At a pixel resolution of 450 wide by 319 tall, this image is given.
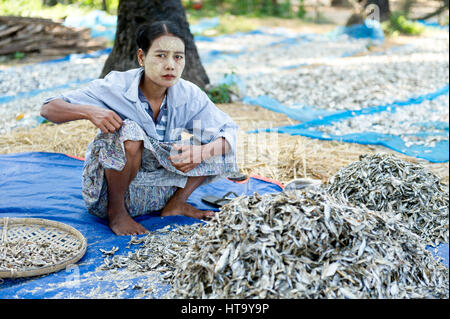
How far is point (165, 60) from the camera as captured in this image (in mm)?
2252

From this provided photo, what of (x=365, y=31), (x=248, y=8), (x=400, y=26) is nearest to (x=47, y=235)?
(x=365, y=31)

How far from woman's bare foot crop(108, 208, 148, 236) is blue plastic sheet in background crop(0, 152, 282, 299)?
3cm

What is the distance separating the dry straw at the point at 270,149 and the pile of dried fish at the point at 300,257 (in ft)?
4.73

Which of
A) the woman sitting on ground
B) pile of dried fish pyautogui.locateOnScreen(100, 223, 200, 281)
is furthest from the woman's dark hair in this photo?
pile of dried fish pyautogui.locateOnScreen(100, 223, 200, 281)

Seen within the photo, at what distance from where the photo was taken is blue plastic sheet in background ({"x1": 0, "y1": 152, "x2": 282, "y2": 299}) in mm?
1768

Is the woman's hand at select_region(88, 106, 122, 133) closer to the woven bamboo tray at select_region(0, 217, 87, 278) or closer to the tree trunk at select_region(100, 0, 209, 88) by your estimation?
the woven bamboo tray at select_region(0, 217, 87, 278)

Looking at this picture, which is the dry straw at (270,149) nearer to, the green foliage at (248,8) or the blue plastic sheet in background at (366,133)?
the blue plastic sheet in background at (366,133)

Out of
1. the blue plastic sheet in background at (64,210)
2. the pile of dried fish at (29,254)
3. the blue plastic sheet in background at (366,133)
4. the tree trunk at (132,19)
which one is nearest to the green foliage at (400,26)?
the blue plastic sheet in background at (366,133)

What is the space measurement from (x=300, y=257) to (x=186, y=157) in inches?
33.5

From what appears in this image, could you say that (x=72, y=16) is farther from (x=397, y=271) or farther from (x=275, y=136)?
(x=397, y=271)

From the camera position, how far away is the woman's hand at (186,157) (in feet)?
7.51

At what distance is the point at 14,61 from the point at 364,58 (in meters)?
5.04

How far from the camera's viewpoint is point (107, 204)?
2.38m

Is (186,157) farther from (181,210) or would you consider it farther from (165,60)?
(165,60)
